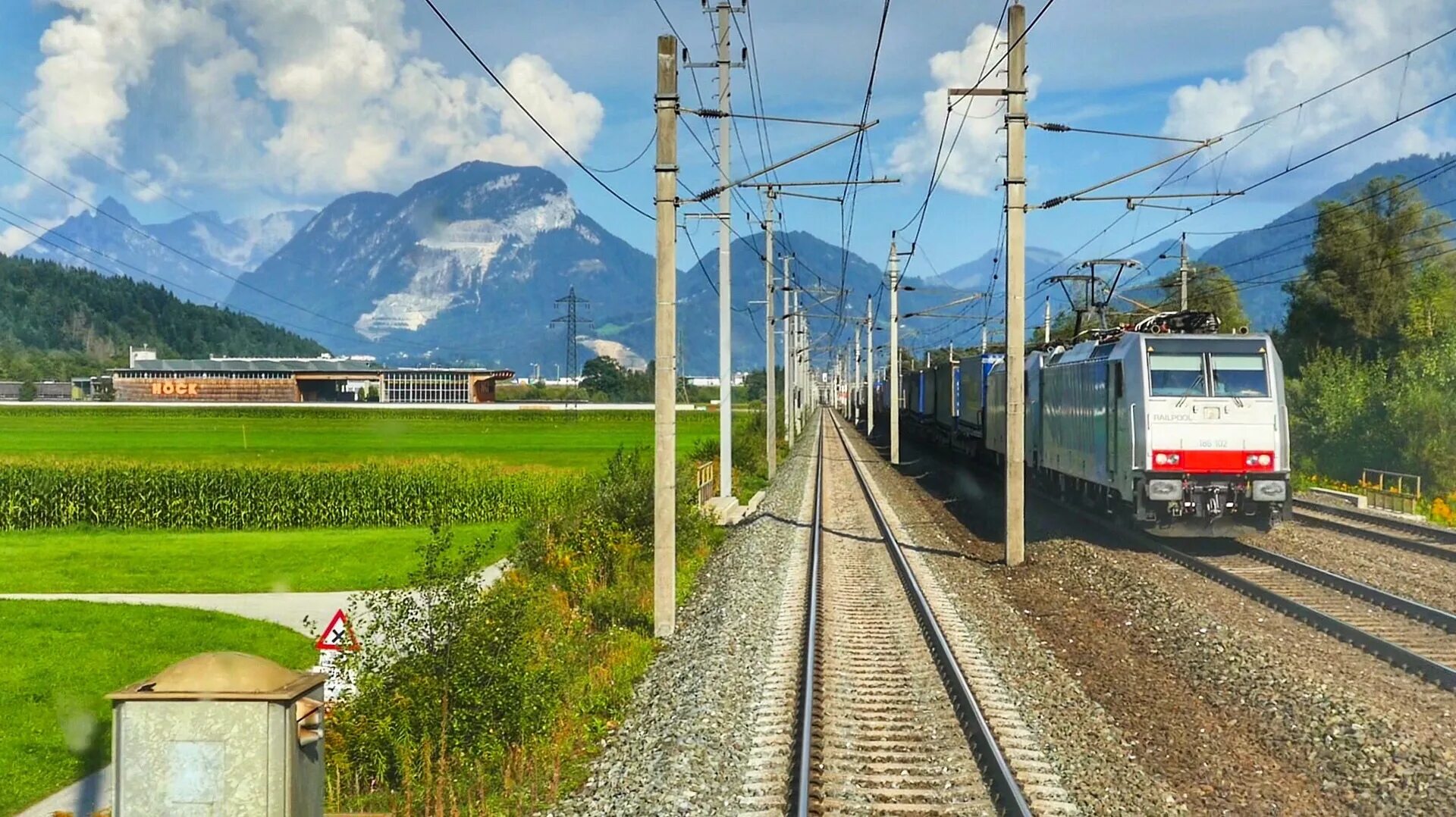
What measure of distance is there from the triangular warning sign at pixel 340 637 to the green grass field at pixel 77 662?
9.10 feet

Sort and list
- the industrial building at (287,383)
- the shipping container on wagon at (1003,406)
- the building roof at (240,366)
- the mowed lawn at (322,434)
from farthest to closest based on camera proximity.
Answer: the building roof at (240,366), the industrial building at (287,383), the mowed lawn at (322,434), the shipping container on wagon at (1003,406)

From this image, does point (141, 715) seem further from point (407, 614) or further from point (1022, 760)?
point (1022, 760)

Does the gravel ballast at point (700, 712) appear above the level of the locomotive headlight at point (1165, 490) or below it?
below

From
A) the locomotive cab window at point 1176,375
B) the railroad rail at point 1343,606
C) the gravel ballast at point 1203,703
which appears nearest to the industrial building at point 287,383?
the locomotive cab window at point 1176,375

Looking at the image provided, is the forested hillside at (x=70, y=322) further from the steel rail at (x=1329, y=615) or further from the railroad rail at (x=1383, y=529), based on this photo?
the steel rail at (x=1329, y=615)

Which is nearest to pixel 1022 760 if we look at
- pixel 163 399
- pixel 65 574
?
pixel 65 574

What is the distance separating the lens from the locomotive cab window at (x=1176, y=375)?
65.9 feet

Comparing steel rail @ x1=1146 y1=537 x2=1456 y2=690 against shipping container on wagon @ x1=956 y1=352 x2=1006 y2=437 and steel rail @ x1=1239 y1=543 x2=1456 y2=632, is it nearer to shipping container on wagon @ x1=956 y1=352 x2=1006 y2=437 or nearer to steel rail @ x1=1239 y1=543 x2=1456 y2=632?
steel rail @ x1=1239 y1=543 x2=1456 y2=632

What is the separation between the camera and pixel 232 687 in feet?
19.3

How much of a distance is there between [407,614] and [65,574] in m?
18.5

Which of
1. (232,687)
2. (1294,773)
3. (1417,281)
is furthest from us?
(1417,281)

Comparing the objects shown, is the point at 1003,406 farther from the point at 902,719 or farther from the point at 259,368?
the point at 259,368

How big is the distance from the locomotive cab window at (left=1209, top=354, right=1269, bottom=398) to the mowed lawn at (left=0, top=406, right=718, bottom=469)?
2635 centimetres

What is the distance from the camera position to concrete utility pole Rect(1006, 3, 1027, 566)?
1928 centimetres
